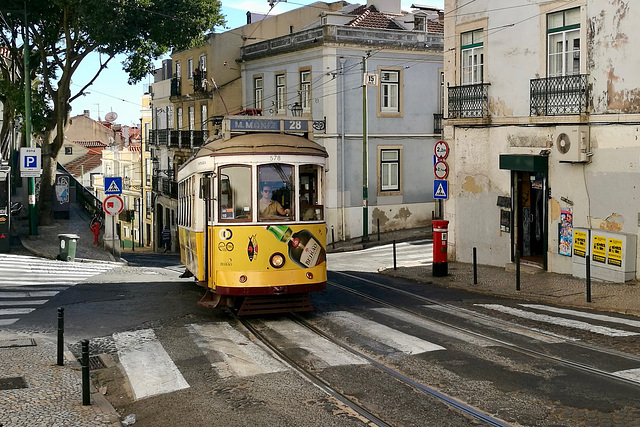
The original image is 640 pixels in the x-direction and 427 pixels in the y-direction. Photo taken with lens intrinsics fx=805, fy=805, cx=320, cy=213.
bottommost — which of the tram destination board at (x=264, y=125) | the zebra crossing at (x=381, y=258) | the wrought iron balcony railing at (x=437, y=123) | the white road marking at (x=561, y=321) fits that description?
the zebra crossing at (x=381, y=258)

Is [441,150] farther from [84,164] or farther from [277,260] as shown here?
[84,164]

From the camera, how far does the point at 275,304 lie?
14.2m

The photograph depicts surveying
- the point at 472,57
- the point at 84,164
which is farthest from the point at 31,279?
the point at 84,164

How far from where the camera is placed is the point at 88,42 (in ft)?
112

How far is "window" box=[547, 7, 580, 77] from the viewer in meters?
19.4

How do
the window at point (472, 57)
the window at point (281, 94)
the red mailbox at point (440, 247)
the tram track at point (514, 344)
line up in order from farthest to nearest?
the window at point (281, 94) < the window at point (472, 57) < the red mailbox at point (440, 247) < the tram track at point (514, 344)

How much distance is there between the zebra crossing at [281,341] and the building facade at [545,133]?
180 inches

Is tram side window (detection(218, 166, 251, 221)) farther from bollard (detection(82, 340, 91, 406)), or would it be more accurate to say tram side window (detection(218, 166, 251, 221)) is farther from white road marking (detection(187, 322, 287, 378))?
bollard (detection(82, 340, 91, 406))

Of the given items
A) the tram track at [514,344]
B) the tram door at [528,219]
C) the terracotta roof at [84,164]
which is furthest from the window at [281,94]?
the terracotta roof at [84,164]

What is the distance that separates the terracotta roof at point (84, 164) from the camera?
73.6m

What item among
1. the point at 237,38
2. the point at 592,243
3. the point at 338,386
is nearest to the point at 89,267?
the point at 592,243

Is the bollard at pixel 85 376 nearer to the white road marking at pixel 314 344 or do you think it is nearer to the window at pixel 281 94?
the white road marking at pixel 314 344

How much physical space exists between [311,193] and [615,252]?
742 cm

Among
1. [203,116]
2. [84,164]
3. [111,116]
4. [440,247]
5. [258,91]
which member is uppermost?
[111,116]
